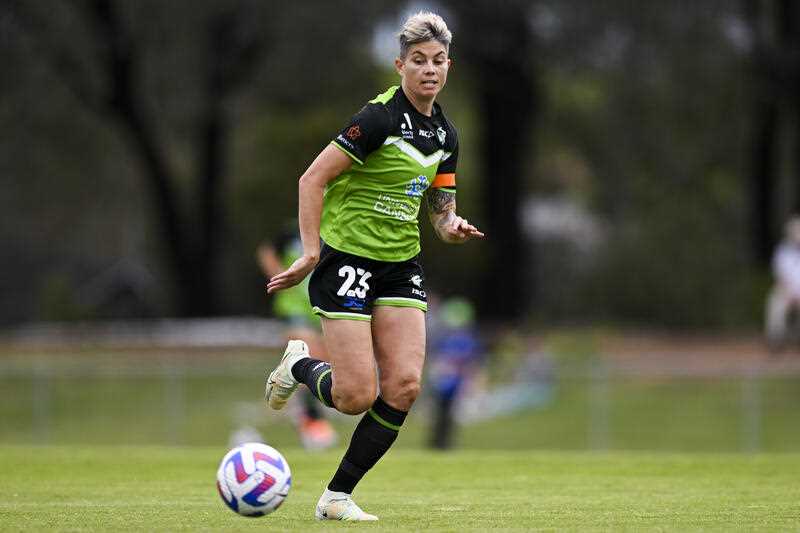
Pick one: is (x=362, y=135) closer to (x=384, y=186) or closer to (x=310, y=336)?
(x=384, y=186)

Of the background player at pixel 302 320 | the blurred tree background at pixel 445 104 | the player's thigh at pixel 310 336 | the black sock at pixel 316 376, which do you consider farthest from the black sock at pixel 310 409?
the blurred tree background at pixel 445 104

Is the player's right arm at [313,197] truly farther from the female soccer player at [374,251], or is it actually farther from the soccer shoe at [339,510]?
the soccer shoe at [339,510]

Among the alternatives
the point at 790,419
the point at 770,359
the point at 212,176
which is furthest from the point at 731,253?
the point at 212,176

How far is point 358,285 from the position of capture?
7324 mm

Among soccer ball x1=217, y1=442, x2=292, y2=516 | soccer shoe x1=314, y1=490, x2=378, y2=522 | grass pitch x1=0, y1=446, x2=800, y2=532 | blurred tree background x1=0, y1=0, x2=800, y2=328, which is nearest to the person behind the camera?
soccer ball x1=217, y1=442, x2=292, y2=516

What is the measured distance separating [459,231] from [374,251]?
549 millimetres

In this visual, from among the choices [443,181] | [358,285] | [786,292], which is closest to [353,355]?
[358,285]

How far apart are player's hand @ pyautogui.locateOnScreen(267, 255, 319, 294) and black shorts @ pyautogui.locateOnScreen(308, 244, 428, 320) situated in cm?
18

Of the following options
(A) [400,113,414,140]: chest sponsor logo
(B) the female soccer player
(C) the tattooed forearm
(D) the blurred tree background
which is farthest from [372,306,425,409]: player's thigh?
(D) the blurred tree background

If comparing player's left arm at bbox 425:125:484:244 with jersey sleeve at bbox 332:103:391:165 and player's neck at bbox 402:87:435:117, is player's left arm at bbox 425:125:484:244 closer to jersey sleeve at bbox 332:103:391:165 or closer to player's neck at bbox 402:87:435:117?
player's neck at bbox 402:87:435:117

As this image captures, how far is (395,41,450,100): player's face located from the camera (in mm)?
7398

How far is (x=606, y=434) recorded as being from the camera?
73.8 feet

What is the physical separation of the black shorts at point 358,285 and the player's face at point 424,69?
0.89 m

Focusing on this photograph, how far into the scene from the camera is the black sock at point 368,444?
7336 millimetres
